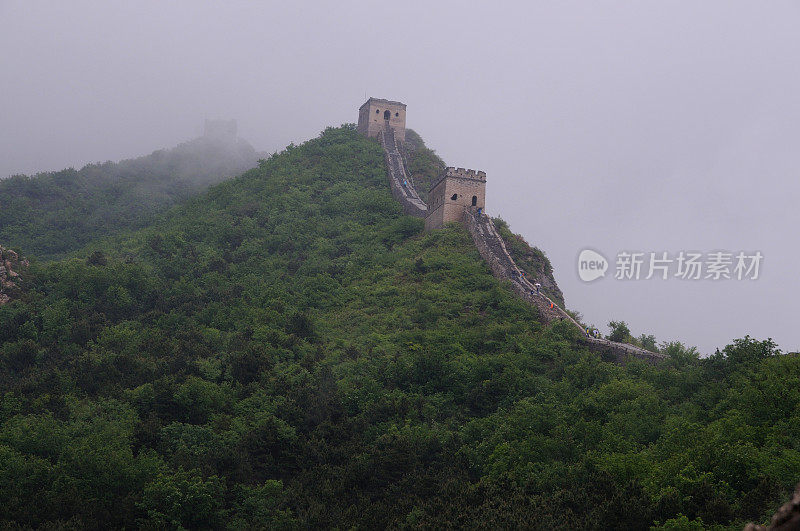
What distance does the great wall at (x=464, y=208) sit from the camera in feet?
101

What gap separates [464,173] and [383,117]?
21299 millimetres

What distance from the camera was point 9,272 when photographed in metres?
40.6

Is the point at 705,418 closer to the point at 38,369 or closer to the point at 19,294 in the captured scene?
the point at 38,369

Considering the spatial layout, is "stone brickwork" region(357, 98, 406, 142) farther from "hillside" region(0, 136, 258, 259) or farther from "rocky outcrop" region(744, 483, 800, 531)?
"rocky outcrop" region(744, 483, 800, 531)

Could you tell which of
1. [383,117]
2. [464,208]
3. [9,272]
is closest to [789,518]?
[464,208]

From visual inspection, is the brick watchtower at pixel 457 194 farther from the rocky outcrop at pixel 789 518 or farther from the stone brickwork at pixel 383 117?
the rocky outcrop at pixel 789 518

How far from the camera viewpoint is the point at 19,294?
1556 inches

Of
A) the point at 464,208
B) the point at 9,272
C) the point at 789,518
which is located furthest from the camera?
the point at 464,208

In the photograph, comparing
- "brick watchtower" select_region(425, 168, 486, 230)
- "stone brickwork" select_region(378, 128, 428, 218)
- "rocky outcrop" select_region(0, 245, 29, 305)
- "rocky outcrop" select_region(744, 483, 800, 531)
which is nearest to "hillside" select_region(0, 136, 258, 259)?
"rocky outcrop" select_region(0, 245, 29, 305)

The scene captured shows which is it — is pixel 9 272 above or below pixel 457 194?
below

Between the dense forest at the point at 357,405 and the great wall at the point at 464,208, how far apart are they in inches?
30.6

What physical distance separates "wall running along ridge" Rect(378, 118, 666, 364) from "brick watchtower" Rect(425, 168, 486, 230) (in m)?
0.52

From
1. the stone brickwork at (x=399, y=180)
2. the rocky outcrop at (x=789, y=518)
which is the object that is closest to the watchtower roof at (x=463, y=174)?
the stone brickwork at (x=399, y=180)

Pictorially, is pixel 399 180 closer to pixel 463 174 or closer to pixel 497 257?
pixel 463 174
